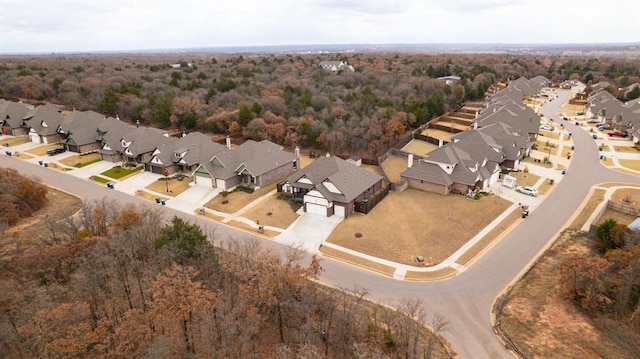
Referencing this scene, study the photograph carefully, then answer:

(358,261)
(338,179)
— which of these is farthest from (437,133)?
(358,261)

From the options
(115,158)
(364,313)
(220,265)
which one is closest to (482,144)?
(364,313)

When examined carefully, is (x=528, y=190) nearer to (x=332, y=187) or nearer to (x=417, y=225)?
(x=417, y=225)

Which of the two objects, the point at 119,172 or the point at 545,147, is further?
the point at 545,147

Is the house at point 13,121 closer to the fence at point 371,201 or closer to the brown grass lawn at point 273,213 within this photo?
the brown grass lawn at point 273,213

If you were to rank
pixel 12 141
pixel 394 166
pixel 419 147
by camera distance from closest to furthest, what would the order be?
pixel 394 166 < pixel 419 147 < pixel 12 141

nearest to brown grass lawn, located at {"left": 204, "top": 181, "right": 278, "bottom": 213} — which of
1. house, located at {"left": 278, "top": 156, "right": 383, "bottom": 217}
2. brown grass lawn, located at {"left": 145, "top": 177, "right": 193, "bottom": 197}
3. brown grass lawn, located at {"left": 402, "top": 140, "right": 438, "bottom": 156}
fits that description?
house, located at {"left": 278, "top": 156, "right": 383, "bottom": 217}

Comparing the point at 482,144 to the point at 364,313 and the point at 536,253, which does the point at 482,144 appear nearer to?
the point at 536,253
